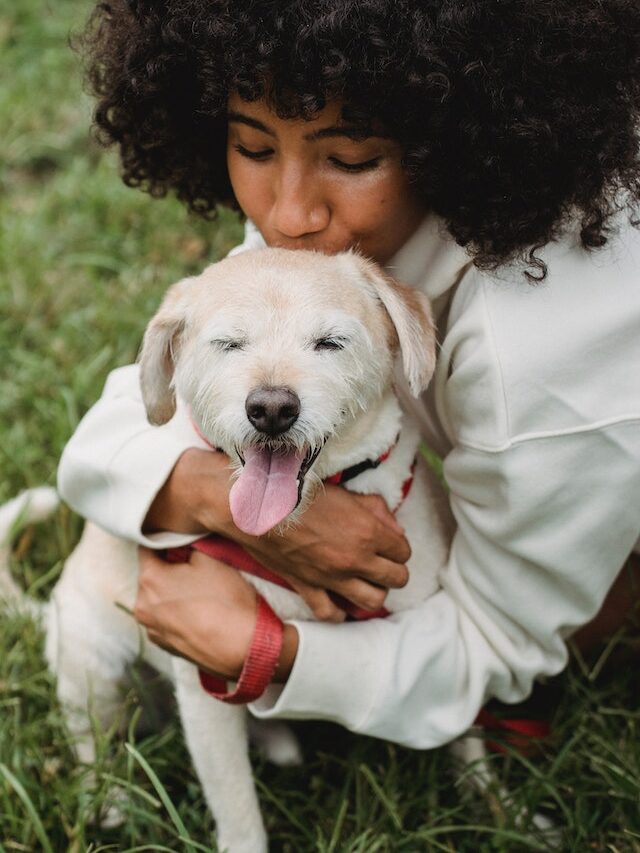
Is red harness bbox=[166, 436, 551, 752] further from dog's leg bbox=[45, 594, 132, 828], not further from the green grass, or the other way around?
dog's leg bbox=[45, 594, 132, 828]

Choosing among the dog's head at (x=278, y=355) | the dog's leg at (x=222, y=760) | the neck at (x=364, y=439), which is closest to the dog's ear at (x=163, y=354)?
the dog's head at (x=278, y=355)

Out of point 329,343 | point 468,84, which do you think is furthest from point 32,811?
point 468,84

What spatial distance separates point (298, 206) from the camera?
2.09 meters

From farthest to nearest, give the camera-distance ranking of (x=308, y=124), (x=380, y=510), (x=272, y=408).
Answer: (x=380, y=510) → (x=308, y=124) → (x=272, y=408)

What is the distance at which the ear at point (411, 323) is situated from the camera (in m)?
2.02

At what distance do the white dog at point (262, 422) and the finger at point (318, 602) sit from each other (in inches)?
2.1

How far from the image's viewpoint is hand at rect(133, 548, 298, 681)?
7.03 feet

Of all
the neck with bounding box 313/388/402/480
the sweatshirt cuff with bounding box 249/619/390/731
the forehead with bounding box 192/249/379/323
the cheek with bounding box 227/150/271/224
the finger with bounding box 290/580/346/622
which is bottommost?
the sweatshirt cuff with bounding box 249/619/390/731

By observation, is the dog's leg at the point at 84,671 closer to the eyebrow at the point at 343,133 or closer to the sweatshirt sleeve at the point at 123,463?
the sweatshirt sleeve at the point at 123,463

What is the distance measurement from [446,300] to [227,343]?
621mm

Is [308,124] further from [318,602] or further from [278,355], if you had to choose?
[318,602]

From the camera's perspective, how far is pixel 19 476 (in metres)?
3.24

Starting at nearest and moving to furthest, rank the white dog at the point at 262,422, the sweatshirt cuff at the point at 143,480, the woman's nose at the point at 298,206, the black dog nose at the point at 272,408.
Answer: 1. the black dog nose at the point at 272,408
2. the white dog at the point at 262,422
3. the woman's nose at the point at 298,206
4. the sweatshirt cuff at the point at 143,480

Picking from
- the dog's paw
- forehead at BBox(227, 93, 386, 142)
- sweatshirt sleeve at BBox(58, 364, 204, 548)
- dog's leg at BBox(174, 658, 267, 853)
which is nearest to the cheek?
forehead at BBox(227, 93, 386, 142)
